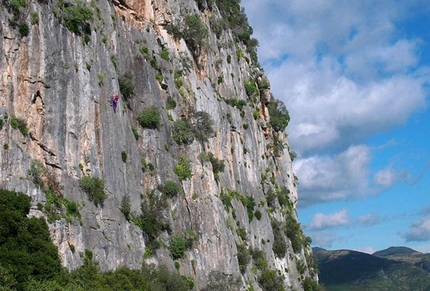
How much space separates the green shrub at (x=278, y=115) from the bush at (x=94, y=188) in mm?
40372

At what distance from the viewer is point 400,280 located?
536 ft

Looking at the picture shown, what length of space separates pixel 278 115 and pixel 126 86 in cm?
3622

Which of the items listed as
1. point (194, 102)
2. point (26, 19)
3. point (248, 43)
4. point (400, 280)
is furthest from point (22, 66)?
point (400, 280)

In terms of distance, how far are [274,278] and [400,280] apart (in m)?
129

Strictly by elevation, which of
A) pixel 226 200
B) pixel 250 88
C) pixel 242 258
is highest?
pixel 250 88

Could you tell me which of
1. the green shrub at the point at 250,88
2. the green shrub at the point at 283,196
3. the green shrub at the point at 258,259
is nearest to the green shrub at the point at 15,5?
the green shrub at the point at 258,259

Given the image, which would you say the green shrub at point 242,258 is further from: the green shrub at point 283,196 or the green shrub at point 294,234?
the green shrub at point 283,196

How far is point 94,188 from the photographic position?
95.7ft

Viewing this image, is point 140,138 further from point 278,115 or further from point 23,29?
point 278,115

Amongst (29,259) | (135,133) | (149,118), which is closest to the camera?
(29,259)

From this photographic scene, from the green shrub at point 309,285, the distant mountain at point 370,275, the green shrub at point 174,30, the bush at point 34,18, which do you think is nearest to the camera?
the bush at point 34,18

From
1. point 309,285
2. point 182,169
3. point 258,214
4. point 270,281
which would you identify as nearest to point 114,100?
point 182,169

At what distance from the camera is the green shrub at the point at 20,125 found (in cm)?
2652

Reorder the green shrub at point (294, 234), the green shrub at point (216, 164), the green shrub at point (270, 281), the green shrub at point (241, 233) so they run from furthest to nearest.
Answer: the green shrub at point (294, 234) < the green shrub at point (270, 281) < the green shrub at point (241, 233) < the green shrub at point (216, 164)
